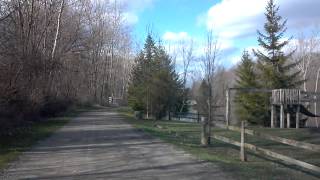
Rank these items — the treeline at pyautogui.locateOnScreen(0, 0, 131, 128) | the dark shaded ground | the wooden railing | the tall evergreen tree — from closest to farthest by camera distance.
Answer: the wooden railing
the dark shaded ground
the treeline at pyautogui.locateOnScreen(0, 0, 131, 128)
the tall evergreen tree

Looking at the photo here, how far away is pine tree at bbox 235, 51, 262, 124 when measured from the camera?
44.3m

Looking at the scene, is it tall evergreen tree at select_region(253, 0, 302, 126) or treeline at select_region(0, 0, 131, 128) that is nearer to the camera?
treeline at select_region(0, 0, 131, 128)

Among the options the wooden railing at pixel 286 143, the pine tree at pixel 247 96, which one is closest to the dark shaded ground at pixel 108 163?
the wooden railing at pixel 286 143

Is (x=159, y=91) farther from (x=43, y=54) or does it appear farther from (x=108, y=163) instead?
(x=108, y=163)

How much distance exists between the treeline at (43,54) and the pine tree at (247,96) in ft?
52.8

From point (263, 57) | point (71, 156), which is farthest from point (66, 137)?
A: point (263, 57)

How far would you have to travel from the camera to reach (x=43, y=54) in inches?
1335

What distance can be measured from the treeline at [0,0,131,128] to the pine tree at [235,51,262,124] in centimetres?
1610

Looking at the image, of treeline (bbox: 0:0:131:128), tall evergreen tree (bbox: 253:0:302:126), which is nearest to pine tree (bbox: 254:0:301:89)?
tall evergreen tree (bbox: 253:0:302:126)

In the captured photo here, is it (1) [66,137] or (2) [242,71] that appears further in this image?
(2) [242,71]

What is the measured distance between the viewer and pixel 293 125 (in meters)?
40.2

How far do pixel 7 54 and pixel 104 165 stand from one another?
11585 millimetres

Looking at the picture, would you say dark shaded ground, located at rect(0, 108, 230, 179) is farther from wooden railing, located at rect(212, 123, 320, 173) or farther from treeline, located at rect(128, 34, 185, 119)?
treeline, located at rect(128, 34, 185, 119)

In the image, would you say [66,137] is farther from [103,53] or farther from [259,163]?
[103,53]
